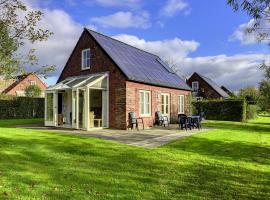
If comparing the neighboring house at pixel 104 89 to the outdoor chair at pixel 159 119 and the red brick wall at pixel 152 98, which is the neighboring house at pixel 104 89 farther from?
the outdoor chair at pixel 159 119

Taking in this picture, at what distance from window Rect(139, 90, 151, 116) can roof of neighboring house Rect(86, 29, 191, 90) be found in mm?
880

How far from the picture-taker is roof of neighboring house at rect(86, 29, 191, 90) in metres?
20.3

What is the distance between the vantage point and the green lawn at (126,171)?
6.88m

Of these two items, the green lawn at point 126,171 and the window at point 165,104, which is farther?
the window at point 165,104

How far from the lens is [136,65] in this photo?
22547 mm

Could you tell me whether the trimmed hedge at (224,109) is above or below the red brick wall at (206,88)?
below

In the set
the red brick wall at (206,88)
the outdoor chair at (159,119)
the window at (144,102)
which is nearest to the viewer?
the window at (144,102)

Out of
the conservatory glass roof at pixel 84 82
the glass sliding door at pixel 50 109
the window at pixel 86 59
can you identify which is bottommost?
the glass sliding door at pixel 50 109

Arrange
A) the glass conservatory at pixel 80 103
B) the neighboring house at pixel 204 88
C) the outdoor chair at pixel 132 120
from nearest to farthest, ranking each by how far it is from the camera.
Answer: the glass conservatory at pixel 80 103 → the outdoor chair at pixel 132 120 → the neighboring house at pixel 204 88

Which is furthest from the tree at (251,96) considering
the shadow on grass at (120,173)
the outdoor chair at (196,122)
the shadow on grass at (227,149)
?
the shadow on grass at (120,173)

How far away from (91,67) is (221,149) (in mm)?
11838

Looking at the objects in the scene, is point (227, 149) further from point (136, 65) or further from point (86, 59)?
point (86, 59)

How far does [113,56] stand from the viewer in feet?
66.6

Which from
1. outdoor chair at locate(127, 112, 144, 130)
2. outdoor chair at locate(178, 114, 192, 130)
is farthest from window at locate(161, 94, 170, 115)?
outdoor chair at locate(127, 112, 144, 130)
